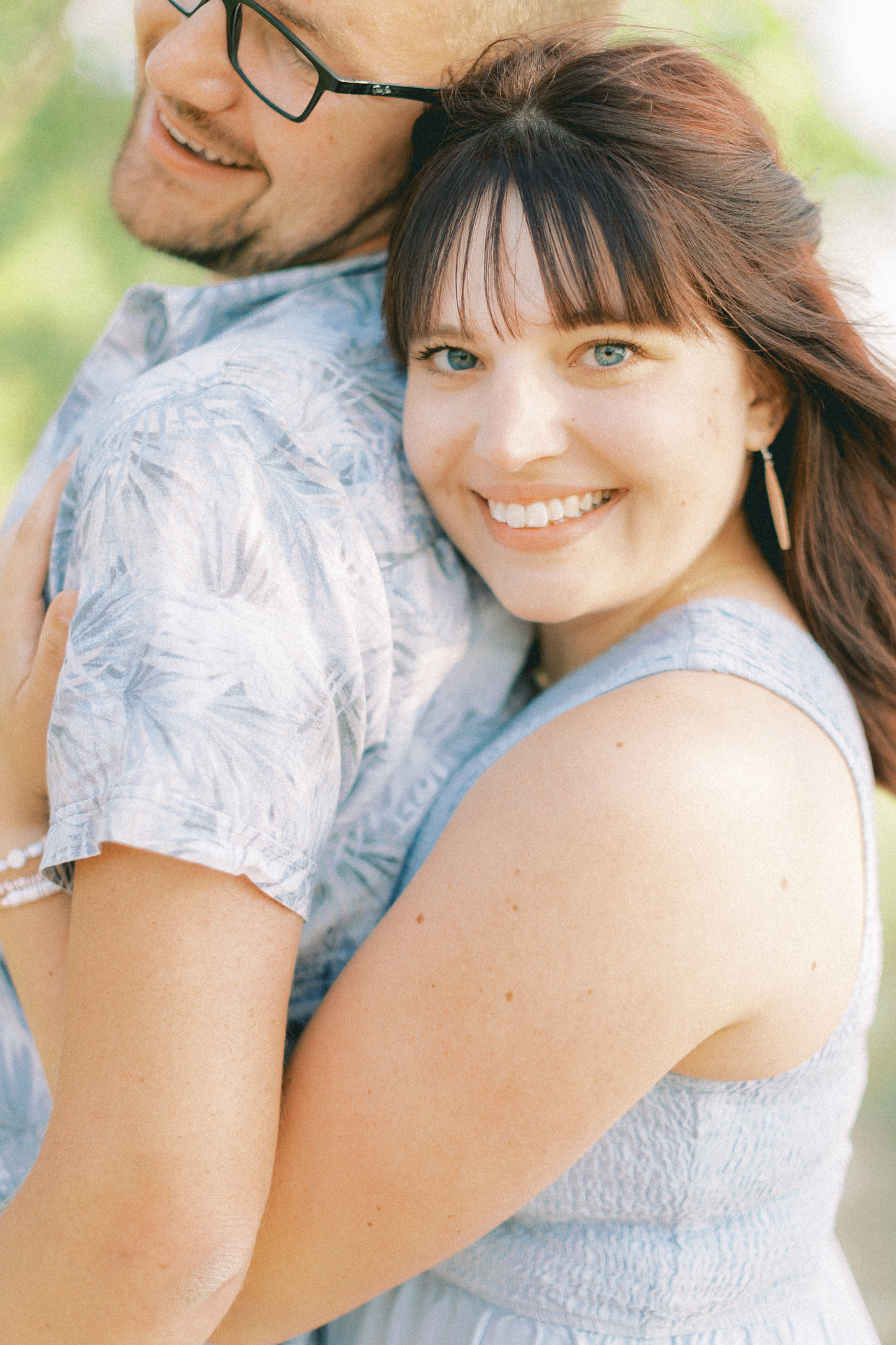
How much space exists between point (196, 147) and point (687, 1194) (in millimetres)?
1446

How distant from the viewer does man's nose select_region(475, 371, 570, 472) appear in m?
1.17

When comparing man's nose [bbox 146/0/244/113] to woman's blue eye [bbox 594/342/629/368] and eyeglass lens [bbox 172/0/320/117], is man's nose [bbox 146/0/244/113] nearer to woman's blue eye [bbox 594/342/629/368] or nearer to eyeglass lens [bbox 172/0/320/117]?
eyeglass lens [bbox 172/0/320/117]

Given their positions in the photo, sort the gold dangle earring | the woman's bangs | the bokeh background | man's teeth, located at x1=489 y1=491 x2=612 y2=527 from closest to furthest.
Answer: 1. the woman's bangs
2. man's teeth, located at x1=489 y1=491 x2=612 y2=527
3. the gold dangle earring
4. the bokeh background

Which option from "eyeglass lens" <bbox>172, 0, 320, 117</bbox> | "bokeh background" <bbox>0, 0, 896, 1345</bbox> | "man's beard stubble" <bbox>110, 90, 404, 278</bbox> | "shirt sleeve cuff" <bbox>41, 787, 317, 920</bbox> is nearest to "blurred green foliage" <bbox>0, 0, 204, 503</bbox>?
"bokeh background" <bbox>0, 0, 896, 1345</bbox>

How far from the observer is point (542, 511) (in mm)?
1254

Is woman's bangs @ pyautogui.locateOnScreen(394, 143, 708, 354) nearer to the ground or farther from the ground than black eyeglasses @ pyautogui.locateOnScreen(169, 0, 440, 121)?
nearer to the ground

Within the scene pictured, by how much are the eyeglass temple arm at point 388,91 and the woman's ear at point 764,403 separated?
0.50m

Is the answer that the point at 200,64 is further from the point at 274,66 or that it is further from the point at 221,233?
the point at 221,233

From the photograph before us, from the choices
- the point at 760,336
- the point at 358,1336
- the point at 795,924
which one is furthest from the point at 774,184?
the point at 358,1336

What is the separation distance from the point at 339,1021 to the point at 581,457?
2.15ft

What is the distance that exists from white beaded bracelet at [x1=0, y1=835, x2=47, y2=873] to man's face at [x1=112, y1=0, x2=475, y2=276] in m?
0.84

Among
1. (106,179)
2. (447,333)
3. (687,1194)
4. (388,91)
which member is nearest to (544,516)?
(447,333)

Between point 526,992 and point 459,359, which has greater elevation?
point 459,359

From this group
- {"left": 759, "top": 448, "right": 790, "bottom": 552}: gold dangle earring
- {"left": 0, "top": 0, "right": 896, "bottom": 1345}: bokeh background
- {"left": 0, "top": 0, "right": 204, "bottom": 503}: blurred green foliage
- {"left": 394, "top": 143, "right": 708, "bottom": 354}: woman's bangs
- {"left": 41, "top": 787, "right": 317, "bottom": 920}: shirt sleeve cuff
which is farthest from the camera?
{"left": 0, "top": 0, "right": 204, "bottom": 503}: blurred green foliage
